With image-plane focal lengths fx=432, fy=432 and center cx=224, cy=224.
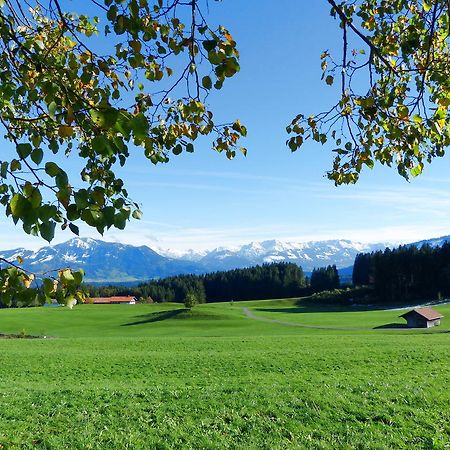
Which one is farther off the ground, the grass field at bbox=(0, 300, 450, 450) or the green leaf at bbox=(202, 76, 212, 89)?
the green leaf at bbox=(202, 76, 212, 89)

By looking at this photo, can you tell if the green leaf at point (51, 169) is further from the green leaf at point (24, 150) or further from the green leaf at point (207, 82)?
the green leaf at point (207, 82)

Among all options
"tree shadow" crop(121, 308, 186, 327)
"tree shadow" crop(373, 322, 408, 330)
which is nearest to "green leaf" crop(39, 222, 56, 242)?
"tree shadow" crop(373, 322, 408, 330)

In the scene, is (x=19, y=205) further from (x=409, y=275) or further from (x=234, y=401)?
(x=409, y=275)

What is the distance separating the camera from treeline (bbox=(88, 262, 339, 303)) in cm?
11656

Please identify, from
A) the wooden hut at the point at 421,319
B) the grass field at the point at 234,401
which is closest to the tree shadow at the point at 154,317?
the wooden hut at the point at 421,319

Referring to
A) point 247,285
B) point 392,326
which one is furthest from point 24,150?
point 247,285

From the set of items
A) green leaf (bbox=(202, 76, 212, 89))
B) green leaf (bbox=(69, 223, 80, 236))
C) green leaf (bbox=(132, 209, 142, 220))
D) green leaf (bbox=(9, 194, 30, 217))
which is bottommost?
green leaf (bbox=(69, 223, 80, 236))

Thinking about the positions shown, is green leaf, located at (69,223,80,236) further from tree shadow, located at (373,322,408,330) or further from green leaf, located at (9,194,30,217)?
tree shadow, located at (373,322,408,330)

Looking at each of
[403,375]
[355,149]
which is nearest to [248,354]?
[403,375]

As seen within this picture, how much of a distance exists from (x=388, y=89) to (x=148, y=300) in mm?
112507

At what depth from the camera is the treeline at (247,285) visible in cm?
11656

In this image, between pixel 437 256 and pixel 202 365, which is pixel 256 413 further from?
pixel 437 256

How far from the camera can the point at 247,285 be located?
122312 mm

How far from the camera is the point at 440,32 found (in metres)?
5.08
